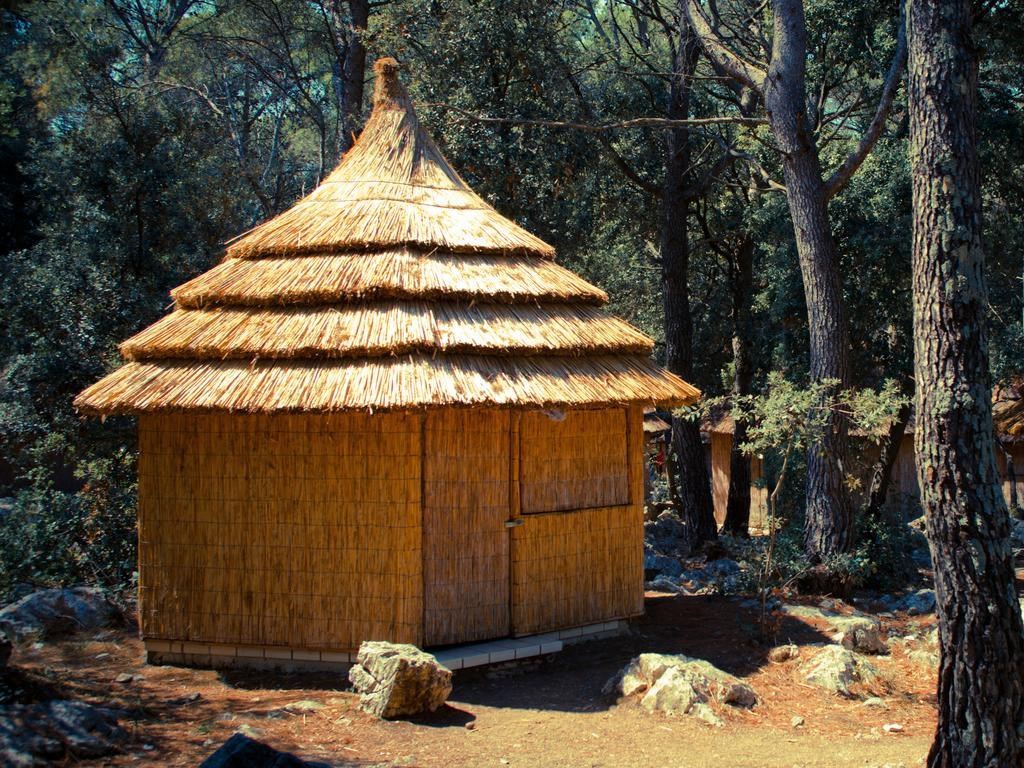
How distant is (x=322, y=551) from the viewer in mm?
7805

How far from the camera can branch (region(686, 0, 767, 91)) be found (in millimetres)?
12425

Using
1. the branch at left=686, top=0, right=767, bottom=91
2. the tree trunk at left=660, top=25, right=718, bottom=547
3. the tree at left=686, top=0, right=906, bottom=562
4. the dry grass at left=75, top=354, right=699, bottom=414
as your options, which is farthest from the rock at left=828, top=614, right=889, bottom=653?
the tree trunk at left=660, top=25, right=718, bottom=547

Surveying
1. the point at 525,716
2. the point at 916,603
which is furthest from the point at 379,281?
the point at 916,603

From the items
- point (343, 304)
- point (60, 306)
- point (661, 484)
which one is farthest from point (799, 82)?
point (661, 484)

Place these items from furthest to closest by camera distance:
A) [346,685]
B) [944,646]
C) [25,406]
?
[25,406] < [346,685] < [944,646]

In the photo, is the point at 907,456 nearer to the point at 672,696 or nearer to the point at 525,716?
the point at 672,696

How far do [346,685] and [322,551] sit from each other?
1064 mm

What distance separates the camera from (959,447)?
546 centimetres

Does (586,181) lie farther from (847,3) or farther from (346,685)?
(346,685)

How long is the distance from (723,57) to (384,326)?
7343 mm

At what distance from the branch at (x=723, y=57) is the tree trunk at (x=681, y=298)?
9.55 ft

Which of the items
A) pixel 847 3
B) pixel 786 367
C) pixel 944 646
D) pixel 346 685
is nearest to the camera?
pixel 944 646

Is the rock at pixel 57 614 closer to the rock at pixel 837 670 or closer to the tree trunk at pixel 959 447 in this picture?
the rock at pixel 837 670

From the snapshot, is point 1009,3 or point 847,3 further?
point 847,3
